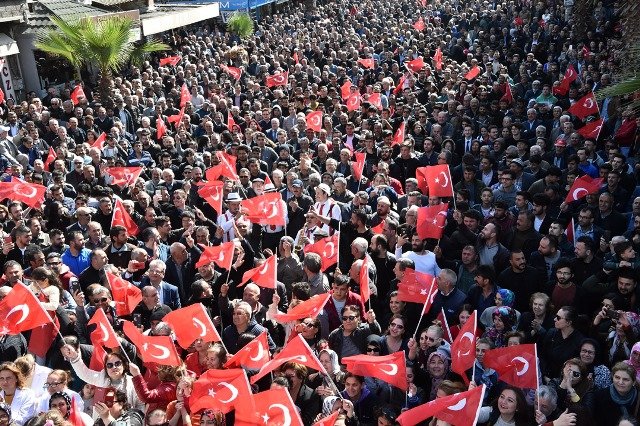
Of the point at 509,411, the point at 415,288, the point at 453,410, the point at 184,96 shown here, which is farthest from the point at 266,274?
the point at 184,96

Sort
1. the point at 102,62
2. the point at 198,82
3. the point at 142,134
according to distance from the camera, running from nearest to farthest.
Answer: the point at 142,134, the point at 102,62, the point at 198,82

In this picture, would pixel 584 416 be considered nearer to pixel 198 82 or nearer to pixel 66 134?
pixel 66 134

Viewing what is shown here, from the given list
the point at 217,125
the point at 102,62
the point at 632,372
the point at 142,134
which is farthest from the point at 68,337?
the point at 102,62

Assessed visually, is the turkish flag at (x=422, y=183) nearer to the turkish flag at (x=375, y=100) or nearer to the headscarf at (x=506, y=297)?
the headscarf at (x=506, y=297)

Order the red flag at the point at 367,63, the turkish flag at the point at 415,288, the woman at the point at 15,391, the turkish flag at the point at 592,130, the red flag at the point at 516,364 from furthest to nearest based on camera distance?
the red flag at the point at 367,63 < the turkish flag at the point at 592,130 < the turkish flag at the point at 415,288 < the woman at the point at 15,391 < the red flag at the point at 516,364

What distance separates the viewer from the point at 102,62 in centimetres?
1745

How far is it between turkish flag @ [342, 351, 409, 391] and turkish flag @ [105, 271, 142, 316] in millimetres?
2491

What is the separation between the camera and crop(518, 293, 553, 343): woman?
693cm

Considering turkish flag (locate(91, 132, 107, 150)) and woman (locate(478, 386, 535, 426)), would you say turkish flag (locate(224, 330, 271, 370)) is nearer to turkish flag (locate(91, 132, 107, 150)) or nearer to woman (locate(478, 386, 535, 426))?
woman (locate(478, 386, 535, 426))

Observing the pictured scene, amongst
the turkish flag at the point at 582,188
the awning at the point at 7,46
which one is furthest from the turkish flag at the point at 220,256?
the awning at the point at 7,46

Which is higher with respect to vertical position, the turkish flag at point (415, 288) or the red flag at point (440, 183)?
the red flag at point (440, 183)

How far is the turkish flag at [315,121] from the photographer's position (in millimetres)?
14031

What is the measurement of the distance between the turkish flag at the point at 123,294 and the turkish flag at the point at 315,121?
6593 millimetres

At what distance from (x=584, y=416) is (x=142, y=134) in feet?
31.1
